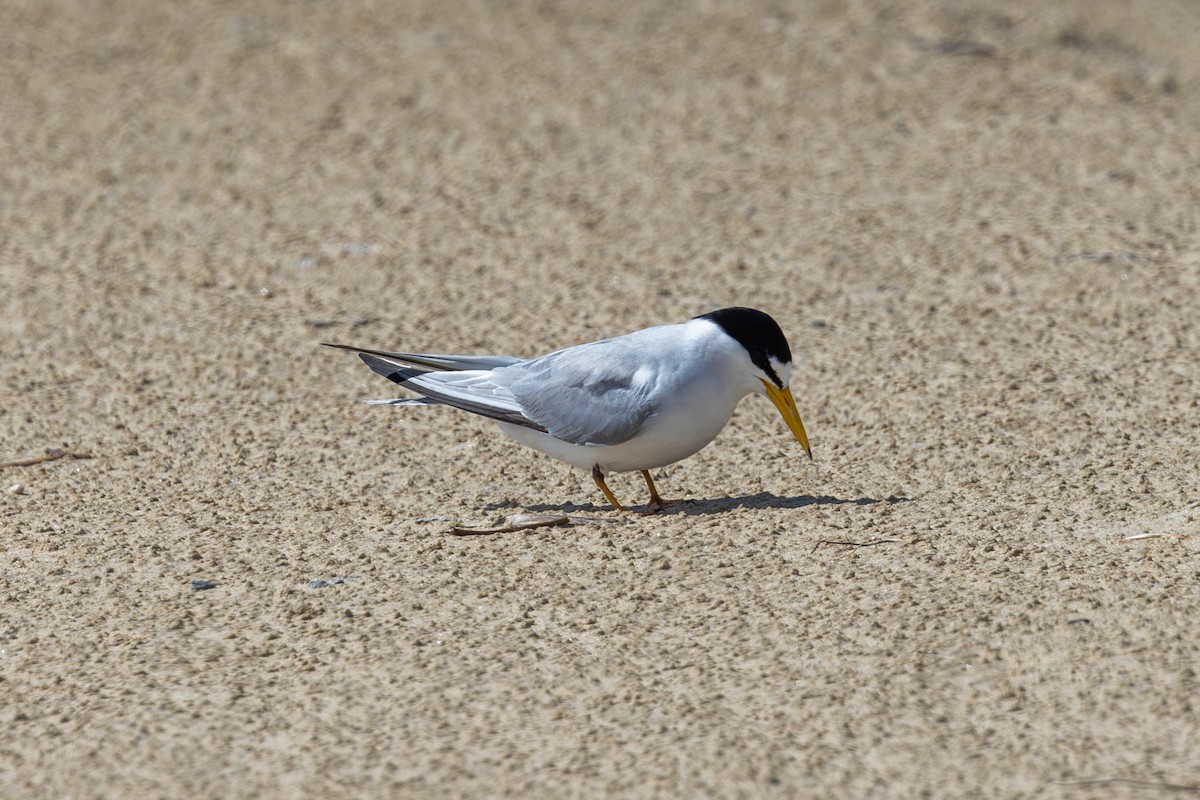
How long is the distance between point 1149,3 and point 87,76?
6.81m

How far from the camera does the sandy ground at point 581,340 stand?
10.7ft

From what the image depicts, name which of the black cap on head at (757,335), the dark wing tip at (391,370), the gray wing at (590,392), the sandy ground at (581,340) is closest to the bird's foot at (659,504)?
the sandy ground at (581,340)

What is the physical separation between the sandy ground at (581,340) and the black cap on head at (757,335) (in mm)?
474

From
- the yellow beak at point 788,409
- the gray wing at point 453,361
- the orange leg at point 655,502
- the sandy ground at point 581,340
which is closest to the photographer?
the sandy ground at point 581,340

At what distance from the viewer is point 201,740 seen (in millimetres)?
3240

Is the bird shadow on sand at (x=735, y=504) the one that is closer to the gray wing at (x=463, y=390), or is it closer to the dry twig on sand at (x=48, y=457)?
Result: the gray wing at (x=463, y=390)

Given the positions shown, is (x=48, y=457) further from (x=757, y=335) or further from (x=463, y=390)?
(x=757, y=335)

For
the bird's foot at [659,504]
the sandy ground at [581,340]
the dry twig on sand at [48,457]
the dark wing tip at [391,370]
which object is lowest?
the dry twig on sand at [48,457]

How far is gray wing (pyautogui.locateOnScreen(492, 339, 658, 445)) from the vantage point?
173 inches

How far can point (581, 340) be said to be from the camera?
5.93m

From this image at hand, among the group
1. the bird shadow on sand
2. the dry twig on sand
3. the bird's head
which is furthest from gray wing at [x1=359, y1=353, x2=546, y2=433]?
the dry twig on sand

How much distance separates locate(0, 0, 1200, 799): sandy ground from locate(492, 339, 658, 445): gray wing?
0.92ft

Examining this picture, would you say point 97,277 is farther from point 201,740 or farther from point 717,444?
point 201,740

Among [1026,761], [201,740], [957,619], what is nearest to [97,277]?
[201,740]
